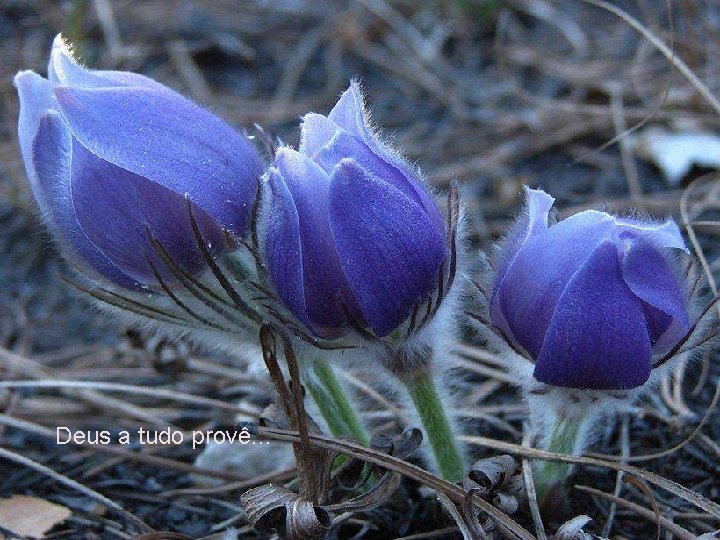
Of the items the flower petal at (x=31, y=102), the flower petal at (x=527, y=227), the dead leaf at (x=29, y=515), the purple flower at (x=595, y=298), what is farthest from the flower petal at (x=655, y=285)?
the dead leaf at (x=29, y=515)

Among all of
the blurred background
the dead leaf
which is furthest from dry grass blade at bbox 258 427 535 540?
the dead leaf

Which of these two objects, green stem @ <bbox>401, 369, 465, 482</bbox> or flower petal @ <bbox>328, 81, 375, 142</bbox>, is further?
green stem @ <bbox>401, 369, 465, 482</bbox>

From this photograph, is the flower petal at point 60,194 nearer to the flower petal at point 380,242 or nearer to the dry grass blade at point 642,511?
the flower petal at point 380,242

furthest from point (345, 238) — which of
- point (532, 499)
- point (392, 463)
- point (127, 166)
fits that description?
point (532, 499)

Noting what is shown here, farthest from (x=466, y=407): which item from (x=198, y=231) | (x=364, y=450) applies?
(x=198, y=231)

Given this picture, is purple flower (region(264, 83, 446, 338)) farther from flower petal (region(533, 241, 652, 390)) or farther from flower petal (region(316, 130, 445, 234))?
flower petal (region(533, 241, 652, 390))

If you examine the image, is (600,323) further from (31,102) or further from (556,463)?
(31,102)

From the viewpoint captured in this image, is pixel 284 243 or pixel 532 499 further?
pixel 532 499
